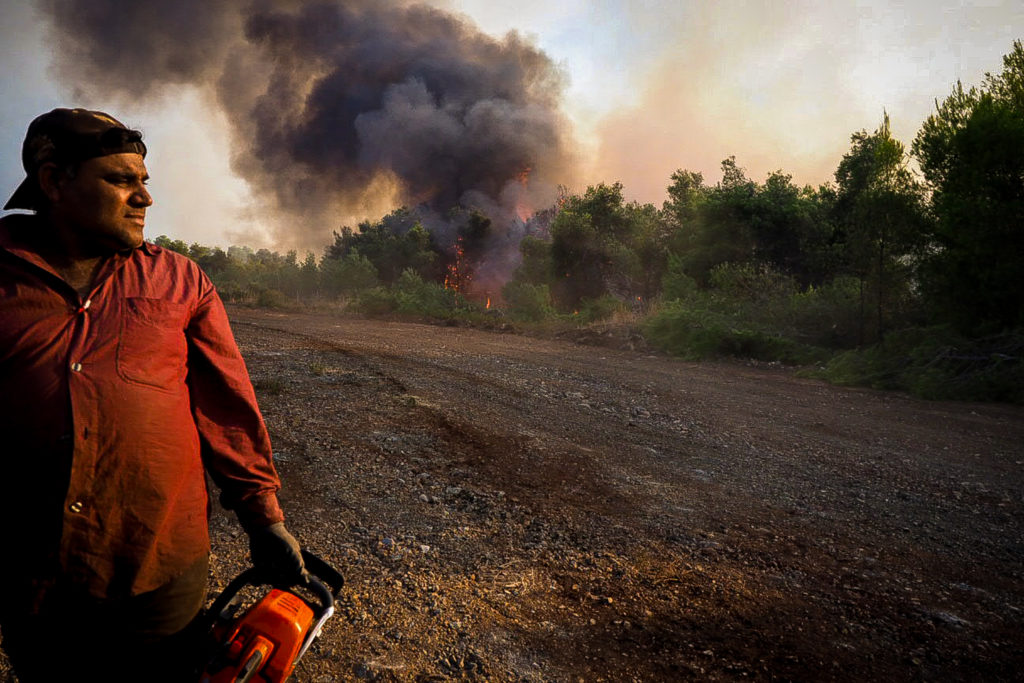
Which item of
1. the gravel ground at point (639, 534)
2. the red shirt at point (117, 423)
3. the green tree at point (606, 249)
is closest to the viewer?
the red shirt at point (117, 423)

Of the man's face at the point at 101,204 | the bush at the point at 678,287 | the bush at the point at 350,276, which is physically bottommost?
the man's face at the point at 101,204

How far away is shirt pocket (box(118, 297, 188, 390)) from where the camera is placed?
4.81ft

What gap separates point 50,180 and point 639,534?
11.5ft

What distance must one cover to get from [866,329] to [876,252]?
1611mm

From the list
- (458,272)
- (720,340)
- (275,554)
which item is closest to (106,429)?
(275,554)

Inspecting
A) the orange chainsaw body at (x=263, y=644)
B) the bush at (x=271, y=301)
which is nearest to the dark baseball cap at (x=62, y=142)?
the orange chainsaw body at (x=263, y=644)

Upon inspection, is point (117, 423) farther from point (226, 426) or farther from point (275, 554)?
point (275, 554)

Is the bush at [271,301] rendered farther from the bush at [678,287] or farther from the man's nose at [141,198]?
the man's nose at [141,198]

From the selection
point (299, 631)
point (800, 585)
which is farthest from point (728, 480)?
point (299, 631)

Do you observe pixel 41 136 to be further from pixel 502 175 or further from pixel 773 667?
pixel 502 175

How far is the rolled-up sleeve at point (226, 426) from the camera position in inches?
64.0

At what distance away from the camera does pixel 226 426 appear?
1646mm

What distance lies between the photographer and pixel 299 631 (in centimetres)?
146

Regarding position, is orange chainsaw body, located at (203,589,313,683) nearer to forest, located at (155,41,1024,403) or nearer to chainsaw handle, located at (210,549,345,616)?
chainsaw handle, located at (210,549,345,616)
